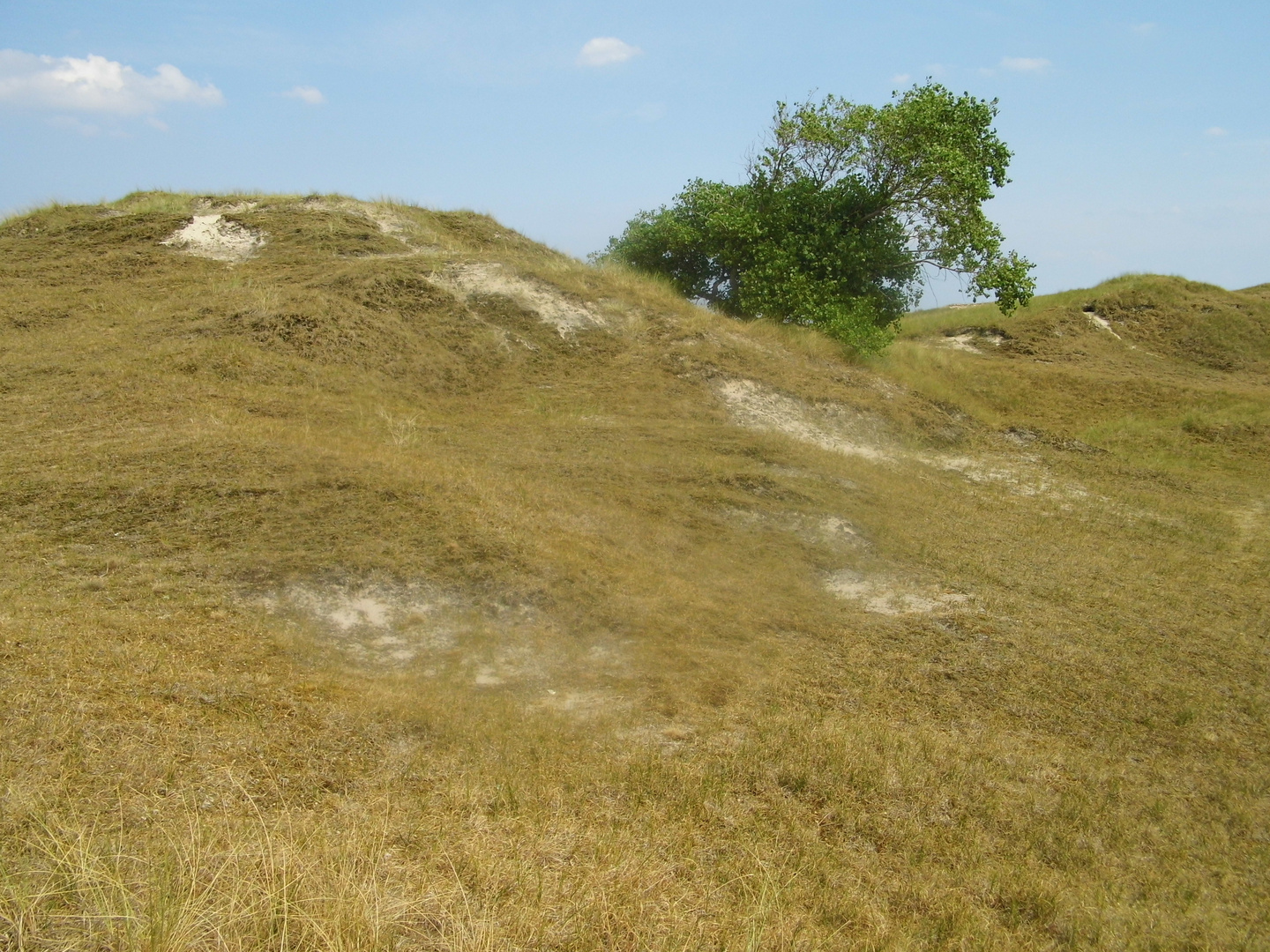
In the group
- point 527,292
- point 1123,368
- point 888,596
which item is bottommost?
point 888,596

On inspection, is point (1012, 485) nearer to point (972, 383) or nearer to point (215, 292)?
point (972, 383)

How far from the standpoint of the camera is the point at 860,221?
16.2 metres

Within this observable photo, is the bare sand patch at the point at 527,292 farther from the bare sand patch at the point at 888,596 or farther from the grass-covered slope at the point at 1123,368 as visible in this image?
the bare sand patch at the point at 888,596

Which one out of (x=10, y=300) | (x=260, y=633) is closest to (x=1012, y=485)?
(x=260, y=633)

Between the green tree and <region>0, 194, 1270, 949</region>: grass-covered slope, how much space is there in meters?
2.84

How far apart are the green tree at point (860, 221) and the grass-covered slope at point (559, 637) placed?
9.31ft

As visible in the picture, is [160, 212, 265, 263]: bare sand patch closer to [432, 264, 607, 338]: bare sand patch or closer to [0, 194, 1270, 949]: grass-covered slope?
[0, 194, 1270, 949]: grass-covered slope

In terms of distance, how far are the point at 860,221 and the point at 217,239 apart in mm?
10942

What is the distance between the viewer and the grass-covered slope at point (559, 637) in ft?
12.0

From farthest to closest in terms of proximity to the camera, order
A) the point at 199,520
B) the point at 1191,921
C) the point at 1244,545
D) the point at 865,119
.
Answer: the point at 865,119, the point at 1244,545, the point at 199,520, the point at 1191,921

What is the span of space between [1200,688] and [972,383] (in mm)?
10203

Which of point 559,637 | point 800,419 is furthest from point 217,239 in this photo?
point 559,637

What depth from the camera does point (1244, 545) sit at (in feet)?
31.8

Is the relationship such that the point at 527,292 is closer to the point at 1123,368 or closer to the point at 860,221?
the point at 860,221
